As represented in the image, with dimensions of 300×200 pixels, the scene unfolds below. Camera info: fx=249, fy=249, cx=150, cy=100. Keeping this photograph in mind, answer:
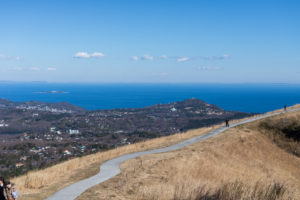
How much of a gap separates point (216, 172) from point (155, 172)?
17.6 ft

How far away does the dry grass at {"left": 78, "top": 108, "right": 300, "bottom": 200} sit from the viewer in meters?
10.3

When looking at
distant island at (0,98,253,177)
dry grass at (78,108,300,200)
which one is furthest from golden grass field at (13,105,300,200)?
distant island at (0,98,253,177)

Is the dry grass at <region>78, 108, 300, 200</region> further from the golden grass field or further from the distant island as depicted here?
the distant island

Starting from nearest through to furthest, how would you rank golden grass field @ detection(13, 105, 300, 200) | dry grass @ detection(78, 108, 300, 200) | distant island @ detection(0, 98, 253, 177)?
dry grass @ detection(78, 108, 300, 200), golden grass field @ detection(13, 105, 300, 200), distant island @ detection(0, 98, 253, 177)

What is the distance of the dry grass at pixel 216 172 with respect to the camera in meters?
10.3

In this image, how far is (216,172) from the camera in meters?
19.0

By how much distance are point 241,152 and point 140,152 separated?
35.7ft

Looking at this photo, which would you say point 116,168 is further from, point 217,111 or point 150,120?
point 217,111

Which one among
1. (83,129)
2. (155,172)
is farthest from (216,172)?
(83,129)

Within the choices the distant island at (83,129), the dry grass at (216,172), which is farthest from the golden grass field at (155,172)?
the distant island at (83,129)

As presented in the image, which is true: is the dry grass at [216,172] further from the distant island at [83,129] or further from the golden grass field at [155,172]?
the distant island at [83,129]

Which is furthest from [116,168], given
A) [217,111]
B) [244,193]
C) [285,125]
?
[217,111]

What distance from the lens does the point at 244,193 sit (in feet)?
31.5

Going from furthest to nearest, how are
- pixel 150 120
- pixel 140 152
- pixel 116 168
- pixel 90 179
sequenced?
pixel 150 120 → pixel 140 152 → pixel 116 168 → pixel 90 179
